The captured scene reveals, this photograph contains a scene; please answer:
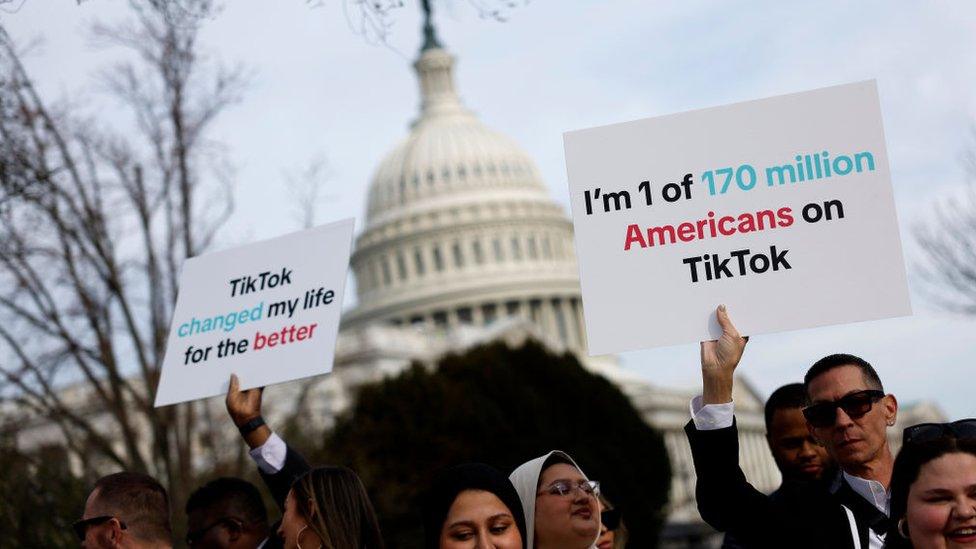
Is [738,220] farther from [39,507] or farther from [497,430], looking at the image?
[497,430]

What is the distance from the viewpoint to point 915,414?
405ft

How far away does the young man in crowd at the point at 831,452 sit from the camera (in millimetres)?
4793

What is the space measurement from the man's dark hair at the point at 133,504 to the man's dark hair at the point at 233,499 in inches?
22.6

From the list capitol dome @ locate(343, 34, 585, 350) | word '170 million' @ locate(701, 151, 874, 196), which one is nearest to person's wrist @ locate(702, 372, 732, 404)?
word '170 million' @ locate(701, 151, 874, 196)

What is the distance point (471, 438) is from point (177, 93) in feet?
84.3

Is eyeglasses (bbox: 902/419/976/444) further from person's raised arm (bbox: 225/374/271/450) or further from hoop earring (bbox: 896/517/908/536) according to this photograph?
person's raised arm (bbox: 225/374/271/450)

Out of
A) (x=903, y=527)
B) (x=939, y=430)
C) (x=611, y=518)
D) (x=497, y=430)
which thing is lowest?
(x=903, y=527)

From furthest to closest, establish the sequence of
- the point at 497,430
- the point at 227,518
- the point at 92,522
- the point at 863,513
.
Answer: the point at 497,430
the point at 227,518
the point at 92,522
the point at 863,513

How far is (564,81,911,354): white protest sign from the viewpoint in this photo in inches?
202

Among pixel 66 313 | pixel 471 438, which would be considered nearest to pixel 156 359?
pixel 66 313

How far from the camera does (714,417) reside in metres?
4.78

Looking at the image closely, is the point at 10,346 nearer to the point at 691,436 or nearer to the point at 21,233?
the point at 21,233

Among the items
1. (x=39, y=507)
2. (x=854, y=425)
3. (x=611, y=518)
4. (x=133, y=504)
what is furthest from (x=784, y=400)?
(x=39, y=507)

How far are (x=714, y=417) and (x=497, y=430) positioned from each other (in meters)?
37.9
